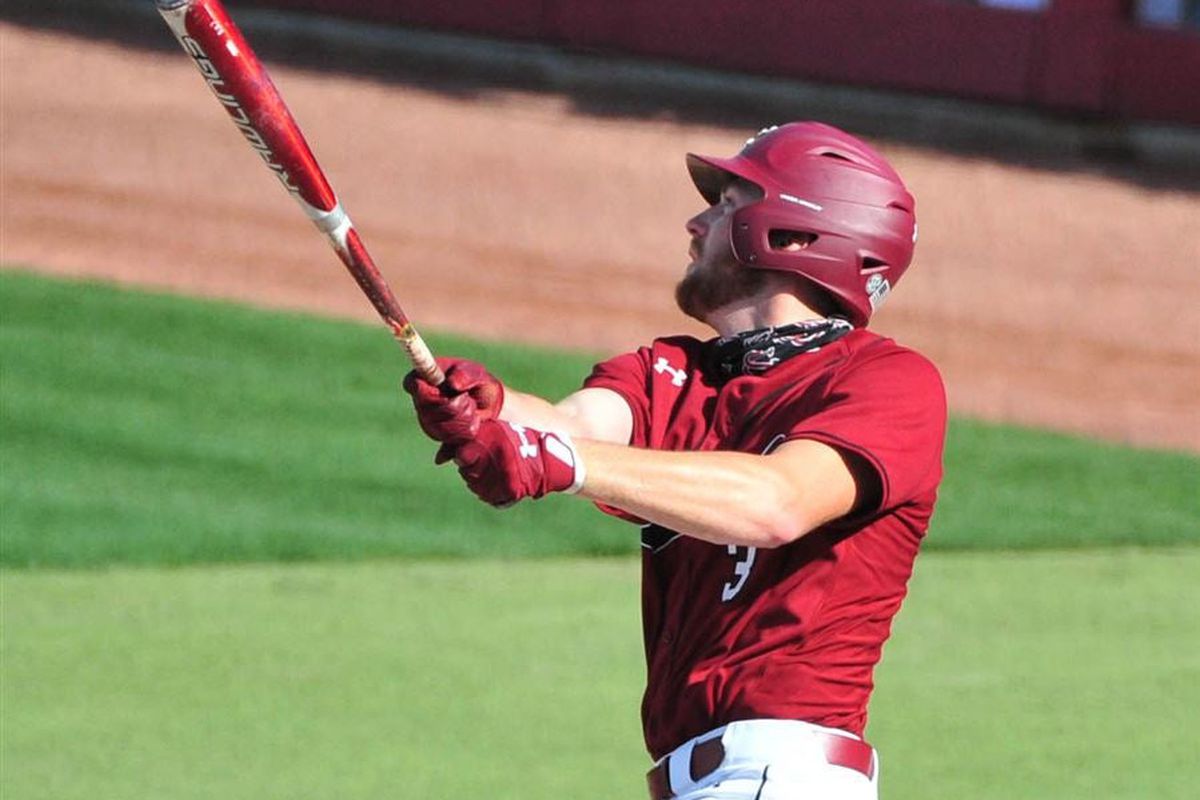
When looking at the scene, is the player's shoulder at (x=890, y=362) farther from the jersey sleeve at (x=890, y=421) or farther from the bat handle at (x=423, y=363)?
the bat handle at (x=423, y=363)

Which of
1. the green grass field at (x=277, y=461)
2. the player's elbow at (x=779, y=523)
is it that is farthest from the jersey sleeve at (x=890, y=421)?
the green grass field at (x=277, y=461)

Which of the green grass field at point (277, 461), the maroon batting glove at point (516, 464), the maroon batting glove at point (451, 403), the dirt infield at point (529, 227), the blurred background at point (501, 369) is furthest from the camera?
the dirt infield at point (529, 227)

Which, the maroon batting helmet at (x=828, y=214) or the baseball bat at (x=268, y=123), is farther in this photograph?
the maroon batting helmet at (x=828, y=214)

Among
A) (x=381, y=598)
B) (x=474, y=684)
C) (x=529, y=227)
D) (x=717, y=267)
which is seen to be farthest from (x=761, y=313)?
(x=529, y=227)

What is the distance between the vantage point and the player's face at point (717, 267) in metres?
4.23

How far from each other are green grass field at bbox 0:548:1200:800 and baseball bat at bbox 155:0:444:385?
2.82 metres

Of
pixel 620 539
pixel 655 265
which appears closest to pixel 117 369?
pixel 620 539

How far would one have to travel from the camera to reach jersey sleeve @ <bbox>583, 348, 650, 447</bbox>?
4.31 m

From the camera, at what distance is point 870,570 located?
3.98 metres

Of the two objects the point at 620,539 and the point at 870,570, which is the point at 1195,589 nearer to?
the point at 620,539

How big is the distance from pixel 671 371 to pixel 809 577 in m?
0.64

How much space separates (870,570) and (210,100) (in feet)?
47.2

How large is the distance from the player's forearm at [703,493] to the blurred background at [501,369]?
297 cm

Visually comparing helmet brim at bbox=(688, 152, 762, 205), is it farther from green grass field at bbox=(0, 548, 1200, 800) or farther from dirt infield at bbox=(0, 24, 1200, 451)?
dirt infield at bbox=(0, 24, 1200, 451)
